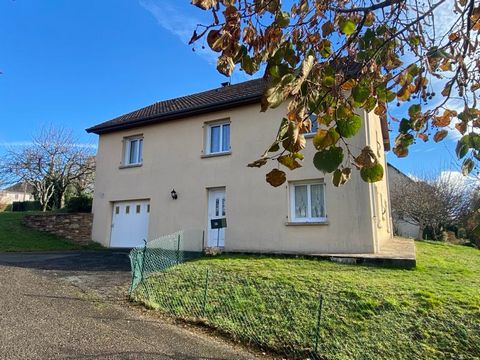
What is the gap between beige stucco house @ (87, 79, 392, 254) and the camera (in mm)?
11258

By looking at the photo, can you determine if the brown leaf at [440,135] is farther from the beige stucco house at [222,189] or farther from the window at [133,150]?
the window at [133,150]

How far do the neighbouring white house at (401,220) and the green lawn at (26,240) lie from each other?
20444 mm

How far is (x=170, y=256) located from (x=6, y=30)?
6451 mm

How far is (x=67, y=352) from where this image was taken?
4.54 metres

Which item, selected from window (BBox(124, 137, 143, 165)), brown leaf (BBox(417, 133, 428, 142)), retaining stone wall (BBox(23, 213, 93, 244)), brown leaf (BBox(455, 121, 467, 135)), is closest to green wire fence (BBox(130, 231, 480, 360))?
brown leaf (BBox(417, 133, 428, 142))

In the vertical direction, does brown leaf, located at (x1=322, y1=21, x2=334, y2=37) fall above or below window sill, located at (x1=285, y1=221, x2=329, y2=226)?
above

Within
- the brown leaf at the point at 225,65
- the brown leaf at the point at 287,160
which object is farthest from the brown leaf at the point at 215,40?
the brown leaf at the point at 287,160

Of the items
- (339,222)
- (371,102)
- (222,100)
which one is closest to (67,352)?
(371,102)

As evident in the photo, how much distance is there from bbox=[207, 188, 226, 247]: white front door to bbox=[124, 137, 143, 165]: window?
4073mm

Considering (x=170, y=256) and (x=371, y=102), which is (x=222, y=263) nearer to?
(x=170, y=256)

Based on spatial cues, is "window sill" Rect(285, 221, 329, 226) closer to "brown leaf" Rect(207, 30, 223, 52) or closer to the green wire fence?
the green wire fence

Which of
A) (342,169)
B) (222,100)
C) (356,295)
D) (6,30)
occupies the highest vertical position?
(222,100)

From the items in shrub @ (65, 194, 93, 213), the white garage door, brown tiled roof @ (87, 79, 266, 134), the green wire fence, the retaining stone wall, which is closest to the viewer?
the green wire fence

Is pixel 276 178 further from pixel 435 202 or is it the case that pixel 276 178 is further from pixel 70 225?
pixel 435 202
